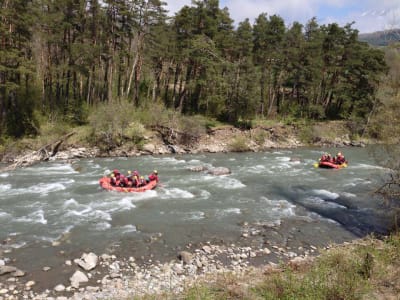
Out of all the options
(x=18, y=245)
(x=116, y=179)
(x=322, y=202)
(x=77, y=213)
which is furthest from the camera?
(x=116, y=179)

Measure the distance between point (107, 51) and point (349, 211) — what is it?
23753 mm

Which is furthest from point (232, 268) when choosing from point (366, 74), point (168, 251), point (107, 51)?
point (366, 74)

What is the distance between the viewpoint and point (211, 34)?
3234cm

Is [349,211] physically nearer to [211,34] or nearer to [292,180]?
[292,180]

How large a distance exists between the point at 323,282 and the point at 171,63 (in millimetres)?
30983

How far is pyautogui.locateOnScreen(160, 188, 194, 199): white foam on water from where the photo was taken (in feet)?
51.5

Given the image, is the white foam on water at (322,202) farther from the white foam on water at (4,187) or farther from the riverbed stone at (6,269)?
the white foam on water at (4,187)

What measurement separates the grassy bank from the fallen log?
666 inches

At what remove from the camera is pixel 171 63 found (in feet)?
114

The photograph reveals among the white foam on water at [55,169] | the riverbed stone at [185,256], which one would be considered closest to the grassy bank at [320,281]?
the riverbed stone at [185,256]

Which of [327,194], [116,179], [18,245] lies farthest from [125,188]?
[327,194]

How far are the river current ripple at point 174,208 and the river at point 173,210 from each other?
4cm

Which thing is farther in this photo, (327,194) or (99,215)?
(327,194)

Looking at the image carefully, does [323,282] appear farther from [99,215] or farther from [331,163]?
[331,163]
